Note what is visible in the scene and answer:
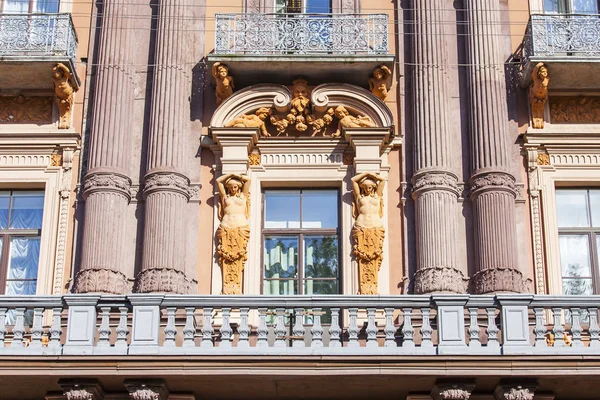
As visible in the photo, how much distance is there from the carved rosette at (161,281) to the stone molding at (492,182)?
474 centimetres

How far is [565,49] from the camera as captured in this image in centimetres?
1942

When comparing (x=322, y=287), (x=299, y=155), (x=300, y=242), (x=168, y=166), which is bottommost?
(x=322, y=287)

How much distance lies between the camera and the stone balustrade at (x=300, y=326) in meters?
16.3

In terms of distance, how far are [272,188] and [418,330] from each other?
357 cm

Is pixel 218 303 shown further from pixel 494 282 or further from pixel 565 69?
pixel 565 69

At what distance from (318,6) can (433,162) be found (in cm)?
373

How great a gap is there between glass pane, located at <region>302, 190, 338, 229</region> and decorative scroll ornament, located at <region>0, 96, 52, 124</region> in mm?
4461

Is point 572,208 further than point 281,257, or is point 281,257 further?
point 572,208

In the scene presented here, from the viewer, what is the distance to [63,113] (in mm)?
19766

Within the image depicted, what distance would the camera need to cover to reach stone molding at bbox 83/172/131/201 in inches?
738

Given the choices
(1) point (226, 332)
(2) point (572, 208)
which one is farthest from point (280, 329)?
(2) point (572, 208)

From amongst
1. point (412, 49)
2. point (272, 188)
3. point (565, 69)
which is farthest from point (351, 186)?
point (565, 69)

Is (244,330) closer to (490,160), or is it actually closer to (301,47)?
(490,160)

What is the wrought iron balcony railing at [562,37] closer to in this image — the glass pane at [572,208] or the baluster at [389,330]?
the glass pane at [572,208]
